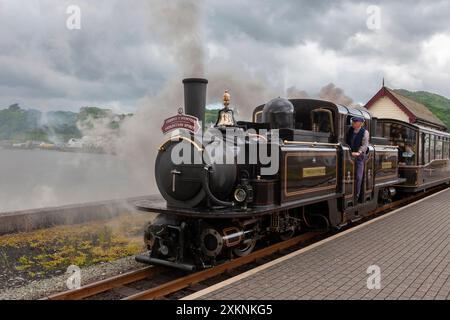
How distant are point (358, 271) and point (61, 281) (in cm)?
408

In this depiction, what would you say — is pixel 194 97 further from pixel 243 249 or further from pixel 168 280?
pixel 168 280

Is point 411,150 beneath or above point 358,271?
above

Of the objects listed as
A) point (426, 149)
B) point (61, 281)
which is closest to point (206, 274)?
point (61, 281)

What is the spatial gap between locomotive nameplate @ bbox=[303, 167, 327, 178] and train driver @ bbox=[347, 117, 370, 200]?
1.33m

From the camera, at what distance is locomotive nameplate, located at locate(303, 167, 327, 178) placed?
6908 millimetres

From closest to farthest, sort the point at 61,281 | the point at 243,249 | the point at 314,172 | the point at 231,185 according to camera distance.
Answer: the point at 61,281, the point at 231,185, the point at 243,249, the point at 314,172

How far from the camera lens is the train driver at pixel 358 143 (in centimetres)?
852

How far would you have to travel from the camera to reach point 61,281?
18.9ft

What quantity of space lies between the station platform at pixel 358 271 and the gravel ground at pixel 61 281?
1.99m

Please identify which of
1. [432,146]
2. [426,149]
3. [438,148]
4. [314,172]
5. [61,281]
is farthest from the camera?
[438,148]

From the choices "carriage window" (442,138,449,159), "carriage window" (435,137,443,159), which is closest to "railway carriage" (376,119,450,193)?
"carriage window" (435,137,443,159)

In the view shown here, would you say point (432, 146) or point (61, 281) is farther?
point (432, 146)

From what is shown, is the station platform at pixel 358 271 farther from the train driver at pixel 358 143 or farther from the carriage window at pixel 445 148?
the carriage window at pixel 445 148

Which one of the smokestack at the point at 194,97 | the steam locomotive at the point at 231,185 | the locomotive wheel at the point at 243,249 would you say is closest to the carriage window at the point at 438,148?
the steam locomotive at the point at 231,185
